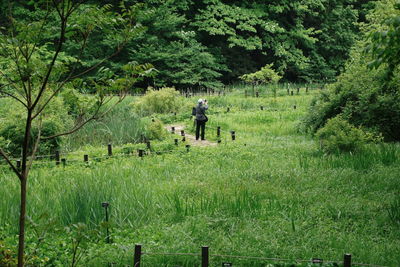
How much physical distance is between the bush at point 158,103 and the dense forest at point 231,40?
9.26 meters

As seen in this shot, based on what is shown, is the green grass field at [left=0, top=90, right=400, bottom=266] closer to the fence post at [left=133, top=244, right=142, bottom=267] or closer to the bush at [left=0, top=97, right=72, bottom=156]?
the fence post at [left=133, top=244, right=142, bottom=267]

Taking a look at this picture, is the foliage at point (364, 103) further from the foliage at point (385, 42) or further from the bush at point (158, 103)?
the bush at point (158, 103)

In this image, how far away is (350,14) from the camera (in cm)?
3606

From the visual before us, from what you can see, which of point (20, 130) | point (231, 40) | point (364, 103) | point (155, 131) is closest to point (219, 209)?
point (20, 130)

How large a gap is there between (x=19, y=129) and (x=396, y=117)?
8813 mm

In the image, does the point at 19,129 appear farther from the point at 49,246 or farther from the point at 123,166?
the point at 49,246

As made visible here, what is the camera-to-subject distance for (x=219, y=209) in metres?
6.11

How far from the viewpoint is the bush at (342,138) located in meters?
9.52

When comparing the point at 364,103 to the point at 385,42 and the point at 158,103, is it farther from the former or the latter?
the point at 158,103

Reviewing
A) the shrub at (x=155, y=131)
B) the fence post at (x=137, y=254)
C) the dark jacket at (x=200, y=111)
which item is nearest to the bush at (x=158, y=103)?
the shrub at (x=155, y=131)

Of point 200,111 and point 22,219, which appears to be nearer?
point 22,219

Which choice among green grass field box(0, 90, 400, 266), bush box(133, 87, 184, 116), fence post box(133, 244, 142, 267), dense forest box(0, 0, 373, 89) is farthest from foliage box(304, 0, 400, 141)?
dense forest box(0, 0, 373, 89)

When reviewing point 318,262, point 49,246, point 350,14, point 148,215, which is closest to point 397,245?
point 318,262

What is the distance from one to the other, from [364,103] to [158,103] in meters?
9.66
